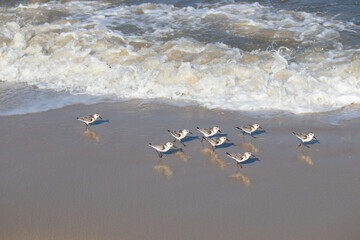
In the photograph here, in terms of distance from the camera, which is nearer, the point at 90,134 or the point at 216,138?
the point at 216,138

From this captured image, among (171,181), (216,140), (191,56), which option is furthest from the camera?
(191,56)

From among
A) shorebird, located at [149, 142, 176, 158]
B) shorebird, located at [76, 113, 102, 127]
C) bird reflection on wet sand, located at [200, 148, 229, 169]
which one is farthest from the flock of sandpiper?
shorebird, located at [76, 113, 102, 127]

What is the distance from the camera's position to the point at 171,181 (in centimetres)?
768

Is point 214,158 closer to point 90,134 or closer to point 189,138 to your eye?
point 189,138

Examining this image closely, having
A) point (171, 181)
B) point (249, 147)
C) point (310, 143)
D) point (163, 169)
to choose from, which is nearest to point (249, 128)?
point (249, 147)

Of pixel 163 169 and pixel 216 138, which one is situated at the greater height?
pixel 216 138

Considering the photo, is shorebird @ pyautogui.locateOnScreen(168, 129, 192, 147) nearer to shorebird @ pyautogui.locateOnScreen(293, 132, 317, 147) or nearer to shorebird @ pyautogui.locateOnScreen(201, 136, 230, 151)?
shorebird @ pyautogui.locateOnScreen(201, 136, 230, 151)

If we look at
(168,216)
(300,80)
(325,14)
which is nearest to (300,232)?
(168,216)

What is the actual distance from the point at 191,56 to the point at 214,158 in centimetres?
564

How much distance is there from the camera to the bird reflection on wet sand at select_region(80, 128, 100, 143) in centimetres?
933

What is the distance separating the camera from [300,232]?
6.35 metres

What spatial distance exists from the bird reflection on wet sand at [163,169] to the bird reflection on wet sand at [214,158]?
81cm

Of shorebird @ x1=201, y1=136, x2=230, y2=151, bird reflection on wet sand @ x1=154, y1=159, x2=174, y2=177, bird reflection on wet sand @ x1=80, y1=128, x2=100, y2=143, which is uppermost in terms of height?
shorebird @ x1=201, y1=136, x2=230, y2=151

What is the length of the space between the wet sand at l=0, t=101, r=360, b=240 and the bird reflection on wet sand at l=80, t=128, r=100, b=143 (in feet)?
0.13
